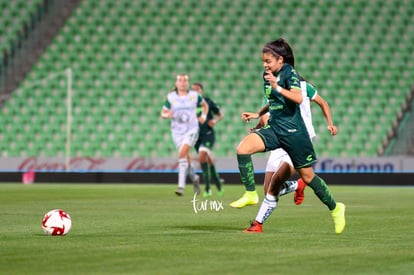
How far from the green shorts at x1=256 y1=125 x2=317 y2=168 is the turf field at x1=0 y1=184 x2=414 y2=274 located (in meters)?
0.75

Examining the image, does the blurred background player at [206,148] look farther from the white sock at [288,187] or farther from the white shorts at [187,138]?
the white sock at [288,187]

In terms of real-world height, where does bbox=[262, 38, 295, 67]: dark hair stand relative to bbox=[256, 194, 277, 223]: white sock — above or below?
above

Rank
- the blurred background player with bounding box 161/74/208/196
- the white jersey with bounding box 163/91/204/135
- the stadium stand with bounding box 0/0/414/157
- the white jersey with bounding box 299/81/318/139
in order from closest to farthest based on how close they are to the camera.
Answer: the white jersey with bounding box 299/81/318/139
the blurred background player with bounding box 161/74/208/196
the white jersey with bounding box 163/91/204/135
the stadium stand with bounding box 0/0/414/157

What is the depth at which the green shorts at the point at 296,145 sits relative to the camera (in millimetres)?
9523

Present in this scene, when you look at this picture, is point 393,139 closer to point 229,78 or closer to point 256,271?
point 229,78

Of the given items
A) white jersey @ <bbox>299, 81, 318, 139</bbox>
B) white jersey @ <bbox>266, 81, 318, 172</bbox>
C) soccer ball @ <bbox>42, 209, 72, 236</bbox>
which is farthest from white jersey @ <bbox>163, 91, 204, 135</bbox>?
soccer ball @ <bbox>42, 209, 72, 236</bbox>

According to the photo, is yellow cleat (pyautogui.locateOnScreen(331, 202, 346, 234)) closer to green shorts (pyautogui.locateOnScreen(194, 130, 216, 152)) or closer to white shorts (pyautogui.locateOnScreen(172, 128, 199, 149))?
Answer: white shorts (pyautogui.locateOnScreen(172, 128, 199, 149))

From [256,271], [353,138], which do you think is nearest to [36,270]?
[256,271]

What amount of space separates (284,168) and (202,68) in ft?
65.5

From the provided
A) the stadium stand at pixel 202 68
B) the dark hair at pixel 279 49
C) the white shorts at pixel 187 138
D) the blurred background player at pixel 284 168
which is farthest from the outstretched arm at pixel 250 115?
the stadium stand at pixel 202 68

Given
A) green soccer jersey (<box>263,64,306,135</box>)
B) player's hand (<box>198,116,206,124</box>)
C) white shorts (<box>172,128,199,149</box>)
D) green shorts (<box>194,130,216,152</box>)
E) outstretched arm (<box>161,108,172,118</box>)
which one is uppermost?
green soccer jersey (<box>263,64,306,135</box>)

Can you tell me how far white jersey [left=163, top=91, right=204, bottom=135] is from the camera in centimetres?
1978

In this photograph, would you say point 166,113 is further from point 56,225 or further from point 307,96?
point 56,225

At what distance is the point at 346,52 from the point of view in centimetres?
A: 3030
